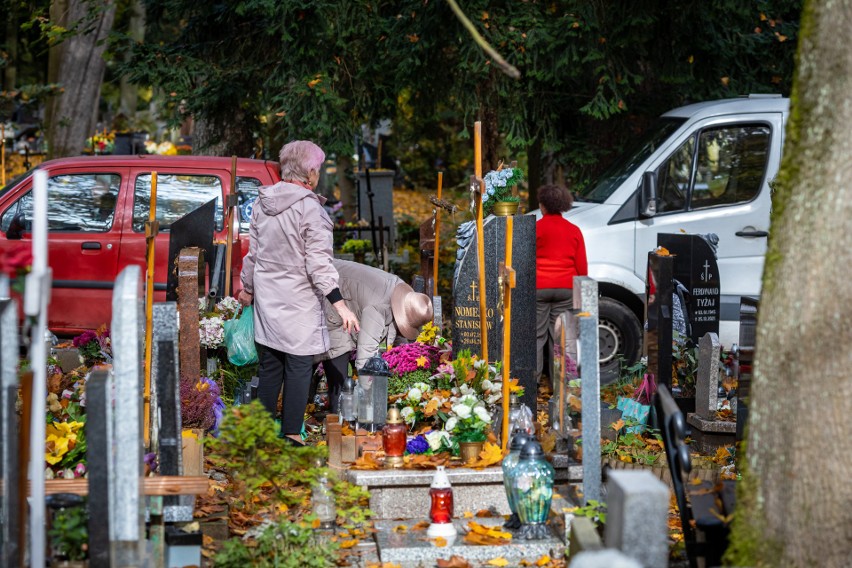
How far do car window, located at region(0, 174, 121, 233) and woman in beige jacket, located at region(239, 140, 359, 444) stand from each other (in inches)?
148

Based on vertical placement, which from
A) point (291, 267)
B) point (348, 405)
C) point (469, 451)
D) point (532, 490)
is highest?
point (291, 267)

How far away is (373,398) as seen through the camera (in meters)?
6.79

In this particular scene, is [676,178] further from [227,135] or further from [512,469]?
[227,135]

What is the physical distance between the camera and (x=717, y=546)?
4539 mm

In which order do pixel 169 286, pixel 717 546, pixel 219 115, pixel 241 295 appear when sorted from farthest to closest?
pixel 219 115
pixel 169 286
pixel 241 295
pixel 717 546

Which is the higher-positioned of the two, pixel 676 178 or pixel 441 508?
pixel 676 178

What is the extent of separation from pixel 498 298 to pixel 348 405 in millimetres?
1480

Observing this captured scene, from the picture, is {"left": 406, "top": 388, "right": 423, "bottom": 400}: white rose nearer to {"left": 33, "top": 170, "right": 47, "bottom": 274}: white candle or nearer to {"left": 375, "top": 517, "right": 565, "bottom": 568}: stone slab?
{"left": 375, "top": 517, "right": 565, "bottom": 568}: stone slab

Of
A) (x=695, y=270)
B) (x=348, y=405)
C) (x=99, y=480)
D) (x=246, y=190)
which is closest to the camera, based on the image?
(x=99, y=480)

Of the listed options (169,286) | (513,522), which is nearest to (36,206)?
(513,522)

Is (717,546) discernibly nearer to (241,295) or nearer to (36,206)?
(36,206)

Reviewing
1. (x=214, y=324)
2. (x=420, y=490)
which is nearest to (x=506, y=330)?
(x=420, y=490)

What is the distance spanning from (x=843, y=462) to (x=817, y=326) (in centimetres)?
47

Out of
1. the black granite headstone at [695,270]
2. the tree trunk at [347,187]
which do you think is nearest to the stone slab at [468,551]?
the black granite headstone at [695,270]
